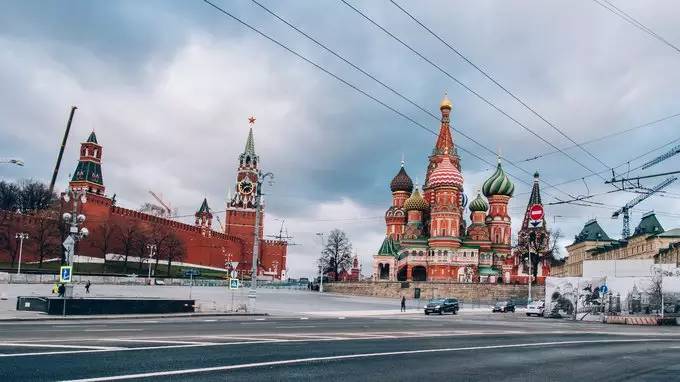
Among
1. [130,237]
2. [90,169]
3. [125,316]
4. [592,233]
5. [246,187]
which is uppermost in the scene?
[246,187]

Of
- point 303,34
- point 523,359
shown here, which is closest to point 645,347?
point 523,359

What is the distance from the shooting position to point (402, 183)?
114 m

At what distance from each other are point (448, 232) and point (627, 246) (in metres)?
28.0

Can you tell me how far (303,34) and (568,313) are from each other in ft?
133

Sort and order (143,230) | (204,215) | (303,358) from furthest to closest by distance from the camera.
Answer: (204,215), (143,230), (303,358)

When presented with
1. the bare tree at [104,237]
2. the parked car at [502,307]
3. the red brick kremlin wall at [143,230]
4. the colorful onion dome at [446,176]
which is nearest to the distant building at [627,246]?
the parked car at [502,307]

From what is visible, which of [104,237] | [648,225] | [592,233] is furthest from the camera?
[592,233]

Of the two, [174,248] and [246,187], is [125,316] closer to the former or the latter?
[174,248]

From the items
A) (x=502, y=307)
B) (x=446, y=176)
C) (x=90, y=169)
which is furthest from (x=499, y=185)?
(x=90, y=169)

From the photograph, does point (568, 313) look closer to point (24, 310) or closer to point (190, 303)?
point (190, 303)

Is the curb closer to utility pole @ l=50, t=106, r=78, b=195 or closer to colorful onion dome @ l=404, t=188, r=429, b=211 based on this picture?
colorful onion dome @ l=404, t=188, r=429, b=211

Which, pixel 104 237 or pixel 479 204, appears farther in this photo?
pixel 104 237

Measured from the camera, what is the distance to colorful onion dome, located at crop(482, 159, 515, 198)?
10569 cm

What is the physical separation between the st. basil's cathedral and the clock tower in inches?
Result: 2302
